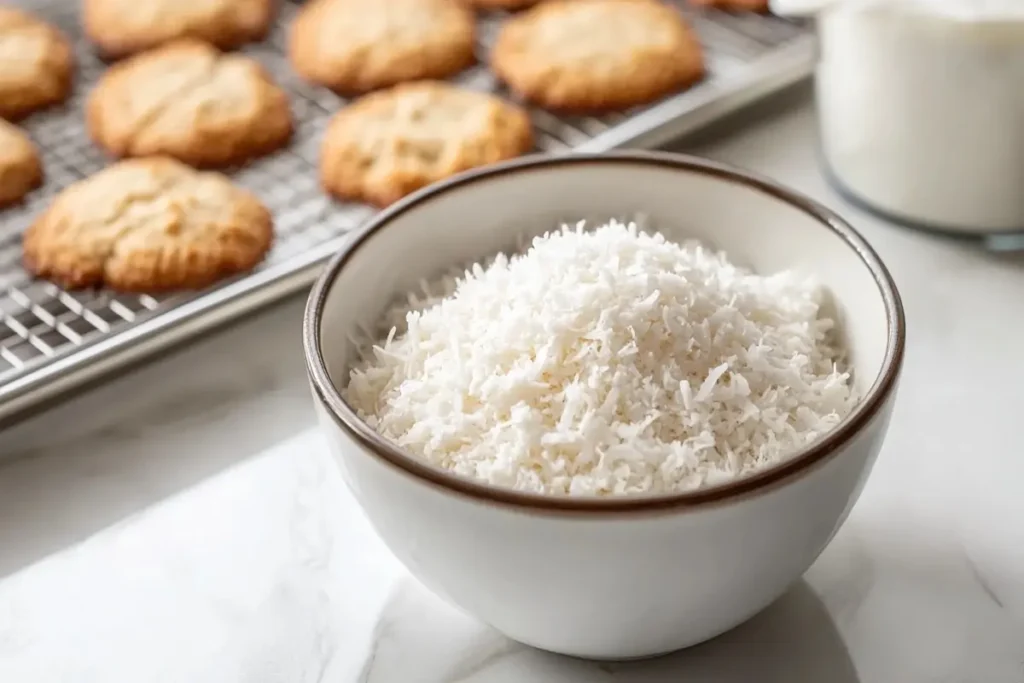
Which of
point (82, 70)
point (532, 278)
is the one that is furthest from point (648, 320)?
point (82, 70)

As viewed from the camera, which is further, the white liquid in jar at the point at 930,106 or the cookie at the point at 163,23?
the cookie at the point at 163,23

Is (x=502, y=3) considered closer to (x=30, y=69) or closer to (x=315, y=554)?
(x=30, y=69)

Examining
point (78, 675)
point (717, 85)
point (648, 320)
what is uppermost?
point (648, 320)

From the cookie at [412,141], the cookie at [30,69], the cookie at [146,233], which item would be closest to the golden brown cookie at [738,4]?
the cookie at [412,141]

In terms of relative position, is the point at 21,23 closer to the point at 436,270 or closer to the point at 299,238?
the point at 299,238

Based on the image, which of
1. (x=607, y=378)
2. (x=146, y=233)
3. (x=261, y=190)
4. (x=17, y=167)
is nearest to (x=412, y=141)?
(x=261, y=190)

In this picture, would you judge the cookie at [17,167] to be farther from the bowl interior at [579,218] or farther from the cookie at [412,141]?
the bowl interior at [579,218]

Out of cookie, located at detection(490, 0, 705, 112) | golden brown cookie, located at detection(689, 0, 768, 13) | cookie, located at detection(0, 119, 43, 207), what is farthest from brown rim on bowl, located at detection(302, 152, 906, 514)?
golden brown cookie, located at detection(689, 0, 768, 13)
